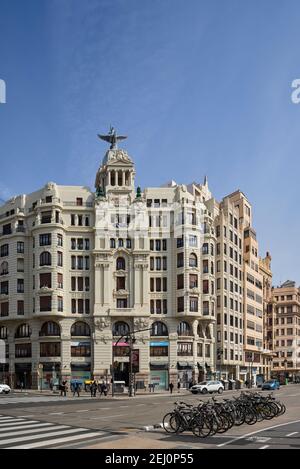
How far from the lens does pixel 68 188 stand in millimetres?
81750

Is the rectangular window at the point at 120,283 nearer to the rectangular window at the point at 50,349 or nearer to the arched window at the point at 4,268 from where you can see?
the rectangular window at the point at 50,349

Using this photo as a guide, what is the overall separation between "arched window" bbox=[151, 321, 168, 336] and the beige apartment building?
70.7 meters

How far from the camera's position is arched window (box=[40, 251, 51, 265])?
77794 millimetres

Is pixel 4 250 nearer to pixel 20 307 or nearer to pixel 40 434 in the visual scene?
pixel 20 307

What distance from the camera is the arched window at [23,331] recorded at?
80375mm

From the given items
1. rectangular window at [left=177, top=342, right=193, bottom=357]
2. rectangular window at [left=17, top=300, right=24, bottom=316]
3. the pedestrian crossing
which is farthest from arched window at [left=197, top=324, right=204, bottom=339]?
the pedestrian crossing

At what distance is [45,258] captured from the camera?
3073 inches

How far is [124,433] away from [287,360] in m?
129

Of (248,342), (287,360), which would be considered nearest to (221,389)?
(248,342)

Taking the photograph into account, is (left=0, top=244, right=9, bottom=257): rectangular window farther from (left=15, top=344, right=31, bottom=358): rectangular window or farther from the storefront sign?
the storefront sign

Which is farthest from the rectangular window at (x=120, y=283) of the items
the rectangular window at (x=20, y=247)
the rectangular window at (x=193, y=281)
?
the rectangular window at (x=20, y=247)

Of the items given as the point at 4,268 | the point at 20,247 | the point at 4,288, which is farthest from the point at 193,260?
the point at 4,288

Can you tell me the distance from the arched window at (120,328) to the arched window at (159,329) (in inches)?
144
